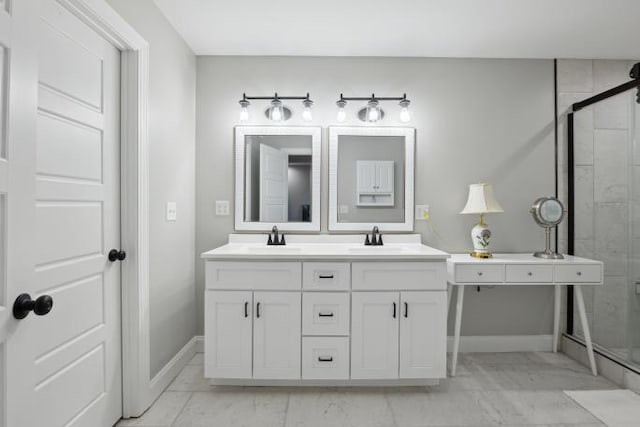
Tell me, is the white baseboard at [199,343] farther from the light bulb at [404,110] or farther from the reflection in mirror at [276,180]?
the light bulb at [404,110]

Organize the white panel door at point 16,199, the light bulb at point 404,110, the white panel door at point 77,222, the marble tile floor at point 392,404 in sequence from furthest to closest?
1. the light bulb at point 404,110
2. the marble tile floor at point 392,404
3. the white panel door at point 77,222
4. the white panel door at point 16,199

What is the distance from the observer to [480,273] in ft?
7.74

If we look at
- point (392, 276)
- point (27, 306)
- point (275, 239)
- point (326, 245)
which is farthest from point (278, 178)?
point (27, 306)

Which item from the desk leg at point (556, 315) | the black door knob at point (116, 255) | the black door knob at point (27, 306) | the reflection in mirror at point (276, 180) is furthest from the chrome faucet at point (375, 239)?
the black door knob at point (27, 306)

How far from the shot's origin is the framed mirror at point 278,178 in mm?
2729

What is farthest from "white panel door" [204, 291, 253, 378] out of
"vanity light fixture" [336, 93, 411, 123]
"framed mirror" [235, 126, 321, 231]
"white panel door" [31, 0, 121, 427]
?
"vanity light fixture" [336, 93, 411, 123]

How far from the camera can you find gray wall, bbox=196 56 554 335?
2.74m

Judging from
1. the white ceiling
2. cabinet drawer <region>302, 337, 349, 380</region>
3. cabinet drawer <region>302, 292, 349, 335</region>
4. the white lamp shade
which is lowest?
cabinet drawer <region>302, 337, 349, 380</region>

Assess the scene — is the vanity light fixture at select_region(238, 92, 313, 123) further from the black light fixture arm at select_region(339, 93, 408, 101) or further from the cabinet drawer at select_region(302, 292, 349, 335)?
the cabinet drawer at select_region(302, 292, 349, 335)

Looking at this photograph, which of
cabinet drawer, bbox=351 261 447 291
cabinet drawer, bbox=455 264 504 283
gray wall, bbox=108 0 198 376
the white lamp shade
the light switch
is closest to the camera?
gray wall, bbox=108 0 198 376

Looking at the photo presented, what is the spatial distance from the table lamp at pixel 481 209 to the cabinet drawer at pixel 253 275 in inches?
52.2

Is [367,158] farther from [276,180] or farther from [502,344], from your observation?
[502,344]

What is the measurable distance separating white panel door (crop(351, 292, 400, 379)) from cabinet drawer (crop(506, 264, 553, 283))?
86cm

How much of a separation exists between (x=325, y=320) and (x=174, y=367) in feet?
3.57
